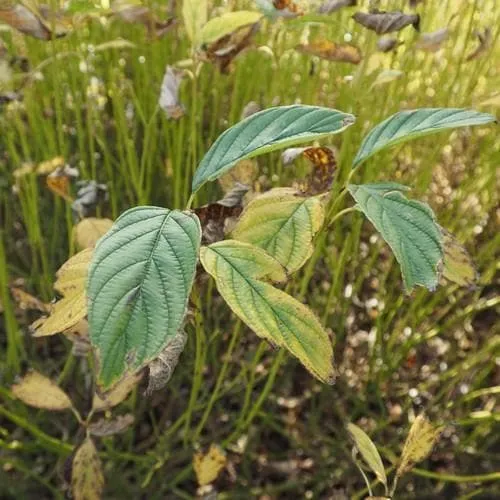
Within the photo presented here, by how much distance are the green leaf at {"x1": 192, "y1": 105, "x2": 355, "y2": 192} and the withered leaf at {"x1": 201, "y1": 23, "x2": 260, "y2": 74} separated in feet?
1.19

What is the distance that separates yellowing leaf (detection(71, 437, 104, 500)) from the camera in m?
0.71

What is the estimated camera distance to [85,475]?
0.71m

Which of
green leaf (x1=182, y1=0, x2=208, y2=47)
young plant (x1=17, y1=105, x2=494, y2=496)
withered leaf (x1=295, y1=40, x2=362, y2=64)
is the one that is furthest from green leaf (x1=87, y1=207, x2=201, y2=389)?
withered leaf (x1=295, y1=40, x2=362, y2=64)

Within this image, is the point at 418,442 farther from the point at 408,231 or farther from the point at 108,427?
the point at 108,427

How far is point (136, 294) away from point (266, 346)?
2.05 ft

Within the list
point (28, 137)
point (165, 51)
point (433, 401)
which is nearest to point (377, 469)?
point (433, 401)

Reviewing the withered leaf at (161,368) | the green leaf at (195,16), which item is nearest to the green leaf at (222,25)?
the green leaf at (195,16)

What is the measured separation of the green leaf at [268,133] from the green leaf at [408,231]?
6 centimetres

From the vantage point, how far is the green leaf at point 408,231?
402 millimetres

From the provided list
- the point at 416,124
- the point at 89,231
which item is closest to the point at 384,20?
the point at 416,124

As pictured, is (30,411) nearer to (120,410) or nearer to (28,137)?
(120,410)

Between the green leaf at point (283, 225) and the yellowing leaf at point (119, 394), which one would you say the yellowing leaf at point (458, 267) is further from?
the yellowing leaf at point (119, 394)

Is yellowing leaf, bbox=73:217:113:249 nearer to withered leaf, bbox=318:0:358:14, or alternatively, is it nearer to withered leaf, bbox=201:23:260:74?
withered leaf, bbox=201:23:260:74

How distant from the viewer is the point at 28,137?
1417mm
